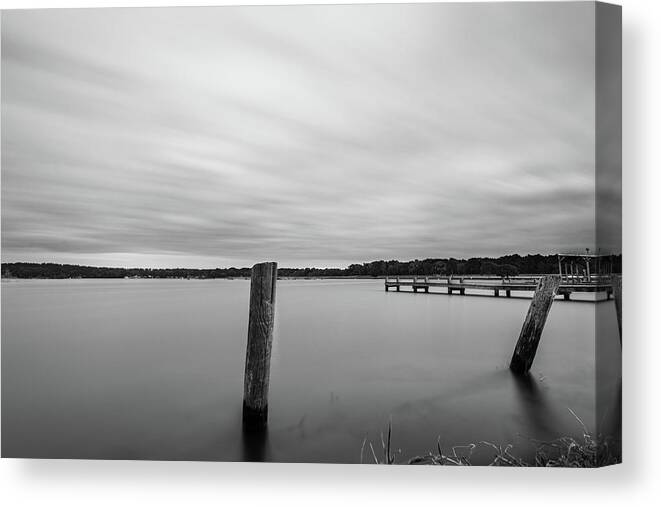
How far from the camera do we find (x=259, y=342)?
1.99 meters

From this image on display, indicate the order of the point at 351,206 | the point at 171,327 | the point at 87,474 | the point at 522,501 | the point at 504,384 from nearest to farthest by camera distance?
the point at 522,501
the point at 87,474
the point at 351,206
the point at 504,384
the point at 171,327

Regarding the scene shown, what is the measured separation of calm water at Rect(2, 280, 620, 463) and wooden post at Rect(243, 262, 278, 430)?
0.50 feet

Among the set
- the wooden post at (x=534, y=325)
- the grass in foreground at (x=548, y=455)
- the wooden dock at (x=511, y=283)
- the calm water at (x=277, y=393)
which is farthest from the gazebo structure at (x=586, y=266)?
the grass in foreground at (x=548, y=455)

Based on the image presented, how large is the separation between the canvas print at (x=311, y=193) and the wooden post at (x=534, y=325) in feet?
0.19

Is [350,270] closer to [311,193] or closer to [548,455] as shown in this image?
[311,193]

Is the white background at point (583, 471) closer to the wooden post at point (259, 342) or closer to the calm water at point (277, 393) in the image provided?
the calm water at point (277, 393)

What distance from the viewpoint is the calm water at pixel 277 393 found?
7.04ft

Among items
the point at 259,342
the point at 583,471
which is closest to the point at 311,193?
the point at 259,342

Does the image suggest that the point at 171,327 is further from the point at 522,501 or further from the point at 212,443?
the point at 522,501

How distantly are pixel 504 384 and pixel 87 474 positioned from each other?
274 centimetres

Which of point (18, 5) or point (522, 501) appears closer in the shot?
point (522, 501)

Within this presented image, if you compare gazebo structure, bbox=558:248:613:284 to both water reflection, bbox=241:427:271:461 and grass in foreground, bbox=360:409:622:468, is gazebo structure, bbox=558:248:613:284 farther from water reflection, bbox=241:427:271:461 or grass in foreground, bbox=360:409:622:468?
water reflection, bbox=241:427:271:461

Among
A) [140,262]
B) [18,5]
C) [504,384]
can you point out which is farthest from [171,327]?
[504,384]

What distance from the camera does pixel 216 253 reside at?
96.9 inches
